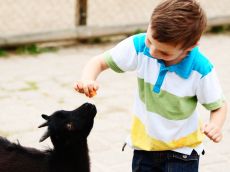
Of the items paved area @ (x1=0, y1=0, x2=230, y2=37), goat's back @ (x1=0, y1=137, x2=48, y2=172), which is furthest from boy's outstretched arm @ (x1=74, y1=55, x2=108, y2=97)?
paved area @ (x1=0, y1=0, x2=230, y2=37)

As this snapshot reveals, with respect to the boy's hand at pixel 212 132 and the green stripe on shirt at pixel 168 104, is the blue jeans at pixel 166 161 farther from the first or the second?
the boy's hand at pixel 212 132

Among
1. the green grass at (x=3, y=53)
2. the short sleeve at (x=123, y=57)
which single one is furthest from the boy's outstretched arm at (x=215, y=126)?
the green grass at (x=3, y=53)

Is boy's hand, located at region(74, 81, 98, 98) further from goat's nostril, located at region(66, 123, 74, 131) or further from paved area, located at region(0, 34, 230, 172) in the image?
paved area, located at region(0, 34, 230, 172)

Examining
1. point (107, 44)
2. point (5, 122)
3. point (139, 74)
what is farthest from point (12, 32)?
point (139, 74)

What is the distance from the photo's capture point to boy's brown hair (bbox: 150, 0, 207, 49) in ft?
9.36

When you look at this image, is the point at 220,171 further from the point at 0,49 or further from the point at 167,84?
the point at 0,49

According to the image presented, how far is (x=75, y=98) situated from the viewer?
19.2 feet

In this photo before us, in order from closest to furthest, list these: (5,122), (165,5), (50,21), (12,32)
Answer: (165,5), (5,122), (12,32), (50,21)

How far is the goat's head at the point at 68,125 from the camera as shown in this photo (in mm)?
3561

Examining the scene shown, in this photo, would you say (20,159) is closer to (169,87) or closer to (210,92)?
(169,87)

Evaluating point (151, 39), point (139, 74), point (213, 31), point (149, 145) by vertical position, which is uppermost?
point (151, 39)

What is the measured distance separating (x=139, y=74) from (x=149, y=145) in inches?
15.3

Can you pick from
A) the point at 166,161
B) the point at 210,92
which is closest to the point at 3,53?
the point at 166,161

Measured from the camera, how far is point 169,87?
10.4 ft
